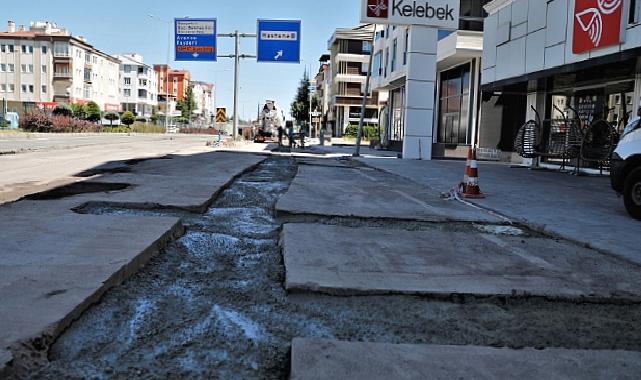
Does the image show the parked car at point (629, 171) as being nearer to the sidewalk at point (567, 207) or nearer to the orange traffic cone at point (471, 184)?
the sidewalk at point (567, 207)

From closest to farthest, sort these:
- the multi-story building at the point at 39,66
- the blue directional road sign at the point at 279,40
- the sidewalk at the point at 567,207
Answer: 1. the sidewalk at the point at 567,207
2. the blue directional road sign at the point at 279,40
3. the multi-story building at the point at 39,66

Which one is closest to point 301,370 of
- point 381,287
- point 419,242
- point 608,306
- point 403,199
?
point 381,287

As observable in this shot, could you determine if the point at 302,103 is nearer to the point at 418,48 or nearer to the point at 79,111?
the point at 79,111

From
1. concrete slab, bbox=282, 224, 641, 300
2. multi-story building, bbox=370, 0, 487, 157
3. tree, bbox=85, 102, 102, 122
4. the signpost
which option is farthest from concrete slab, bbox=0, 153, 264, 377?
tree, bbox=85, 102, 102, 122

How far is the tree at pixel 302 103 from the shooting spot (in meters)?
91.2

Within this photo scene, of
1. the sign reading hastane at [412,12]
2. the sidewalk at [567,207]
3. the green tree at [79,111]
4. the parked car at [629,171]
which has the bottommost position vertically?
the sidewalk at [567,207]

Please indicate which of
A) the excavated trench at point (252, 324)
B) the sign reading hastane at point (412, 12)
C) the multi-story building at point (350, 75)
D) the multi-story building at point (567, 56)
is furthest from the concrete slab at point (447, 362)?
the multi-story building at point (350, 75)

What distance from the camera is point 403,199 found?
858 cm

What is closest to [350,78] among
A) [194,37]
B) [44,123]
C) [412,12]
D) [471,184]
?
[44,123]

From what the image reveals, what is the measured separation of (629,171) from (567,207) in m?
0.96

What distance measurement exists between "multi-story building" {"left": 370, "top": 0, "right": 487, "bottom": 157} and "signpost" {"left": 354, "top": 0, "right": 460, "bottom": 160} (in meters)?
0.16

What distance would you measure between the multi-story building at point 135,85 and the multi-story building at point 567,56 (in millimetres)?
107442

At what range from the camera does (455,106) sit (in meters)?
29.5

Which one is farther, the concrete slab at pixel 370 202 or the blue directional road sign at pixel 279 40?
the blue directional road sign at pixel 279 40
